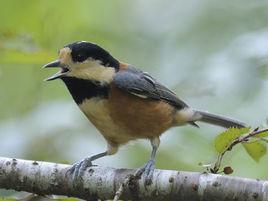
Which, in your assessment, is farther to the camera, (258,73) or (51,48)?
(51,48)

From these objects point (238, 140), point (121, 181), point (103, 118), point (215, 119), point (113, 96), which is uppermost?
point (215, 119)

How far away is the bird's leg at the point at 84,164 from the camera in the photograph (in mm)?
2885

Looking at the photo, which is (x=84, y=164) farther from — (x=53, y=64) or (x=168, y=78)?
(x=168, y=78)

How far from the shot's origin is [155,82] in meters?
4.07

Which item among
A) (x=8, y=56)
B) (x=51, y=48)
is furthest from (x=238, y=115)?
(x=8, y=56)

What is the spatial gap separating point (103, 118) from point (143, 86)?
0.37m

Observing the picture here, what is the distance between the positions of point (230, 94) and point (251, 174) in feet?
5.24

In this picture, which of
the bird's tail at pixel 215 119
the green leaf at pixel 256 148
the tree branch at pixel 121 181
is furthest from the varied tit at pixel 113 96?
the green leaf at pixel 256 148

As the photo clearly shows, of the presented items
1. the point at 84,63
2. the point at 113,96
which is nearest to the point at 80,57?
the point at 84,63

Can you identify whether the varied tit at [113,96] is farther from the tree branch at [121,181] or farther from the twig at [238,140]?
the twig at [238,140]

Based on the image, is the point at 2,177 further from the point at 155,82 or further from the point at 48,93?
the point at 48,93

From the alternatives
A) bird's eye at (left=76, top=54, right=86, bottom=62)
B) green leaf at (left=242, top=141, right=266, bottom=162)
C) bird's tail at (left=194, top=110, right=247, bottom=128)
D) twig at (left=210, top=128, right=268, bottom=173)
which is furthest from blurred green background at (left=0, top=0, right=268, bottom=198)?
twig at (left=210, top=128, right=268, bottom=173)

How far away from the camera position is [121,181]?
278cm

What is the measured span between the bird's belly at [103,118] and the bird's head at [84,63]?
0.13m
